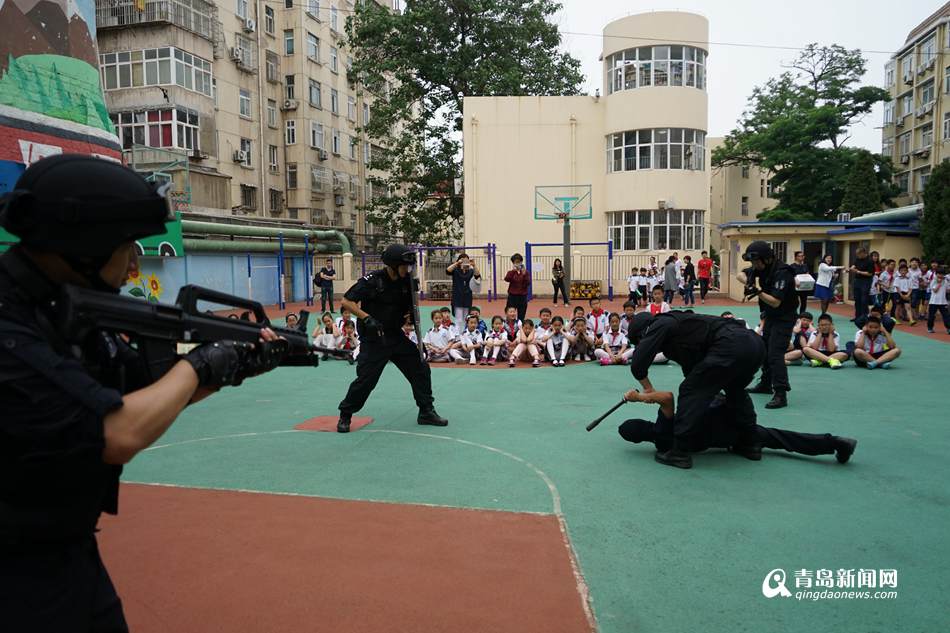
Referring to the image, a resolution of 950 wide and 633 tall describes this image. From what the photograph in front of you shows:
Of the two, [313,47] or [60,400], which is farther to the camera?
[313,47]

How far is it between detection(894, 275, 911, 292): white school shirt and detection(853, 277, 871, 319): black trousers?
2.64ft

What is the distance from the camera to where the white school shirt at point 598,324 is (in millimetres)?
13047

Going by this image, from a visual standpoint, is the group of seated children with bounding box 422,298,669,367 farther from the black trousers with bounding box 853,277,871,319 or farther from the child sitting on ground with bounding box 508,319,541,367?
the black trousers with bounding box 853,277,871,319

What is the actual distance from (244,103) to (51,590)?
3586 centimetres

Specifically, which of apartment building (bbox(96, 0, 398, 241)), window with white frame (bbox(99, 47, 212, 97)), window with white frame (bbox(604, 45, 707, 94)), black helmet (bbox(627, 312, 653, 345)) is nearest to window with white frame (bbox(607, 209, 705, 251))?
window with white frame (bbox(604, 45, 707, 94))

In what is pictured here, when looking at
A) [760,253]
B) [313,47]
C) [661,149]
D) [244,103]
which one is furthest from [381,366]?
[313,47]

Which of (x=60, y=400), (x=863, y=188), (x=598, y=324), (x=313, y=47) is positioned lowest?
(x=598, y=324)

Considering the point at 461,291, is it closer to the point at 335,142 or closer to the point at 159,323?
the point at 159,323

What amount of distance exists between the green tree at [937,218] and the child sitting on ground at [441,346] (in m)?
17.5

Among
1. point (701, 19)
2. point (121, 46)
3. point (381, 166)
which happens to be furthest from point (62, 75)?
point (701, 19)

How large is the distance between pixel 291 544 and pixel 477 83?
30863 mm

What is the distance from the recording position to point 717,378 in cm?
567

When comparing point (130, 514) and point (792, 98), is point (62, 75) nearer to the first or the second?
point (130, 514)

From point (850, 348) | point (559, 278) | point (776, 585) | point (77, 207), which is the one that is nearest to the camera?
point (77, 207)
